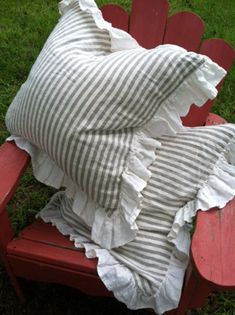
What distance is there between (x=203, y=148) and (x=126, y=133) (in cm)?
23

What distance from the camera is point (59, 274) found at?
1262 millimetres

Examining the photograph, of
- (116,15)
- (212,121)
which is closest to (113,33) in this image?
(116,15)

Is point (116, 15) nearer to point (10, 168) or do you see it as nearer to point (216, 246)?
point (10, 168)

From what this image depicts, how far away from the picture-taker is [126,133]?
119cm

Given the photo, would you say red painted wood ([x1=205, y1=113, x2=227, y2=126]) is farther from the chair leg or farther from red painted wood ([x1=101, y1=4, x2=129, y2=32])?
the chair leg

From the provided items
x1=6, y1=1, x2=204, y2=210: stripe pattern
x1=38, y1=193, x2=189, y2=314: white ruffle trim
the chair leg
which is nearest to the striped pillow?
x1=6, y1=1, x2=204, y2=210: stripe pattern

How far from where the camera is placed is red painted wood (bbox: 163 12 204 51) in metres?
1.39

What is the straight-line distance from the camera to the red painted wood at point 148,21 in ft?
4.67

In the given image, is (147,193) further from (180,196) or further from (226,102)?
(226,102)

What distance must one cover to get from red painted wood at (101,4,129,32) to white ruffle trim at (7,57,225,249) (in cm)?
44

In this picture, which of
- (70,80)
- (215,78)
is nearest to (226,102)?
(215,78)

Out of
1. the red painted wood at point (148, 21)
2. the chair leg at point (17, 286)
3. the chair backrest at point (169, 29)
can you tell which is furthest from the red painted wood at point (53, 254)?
the red painted wood at point (148, 21)

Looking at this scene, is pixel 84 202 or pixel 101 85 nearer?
pixel 101 85

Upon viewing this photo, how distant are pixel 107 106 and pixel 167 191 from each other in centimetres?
30
